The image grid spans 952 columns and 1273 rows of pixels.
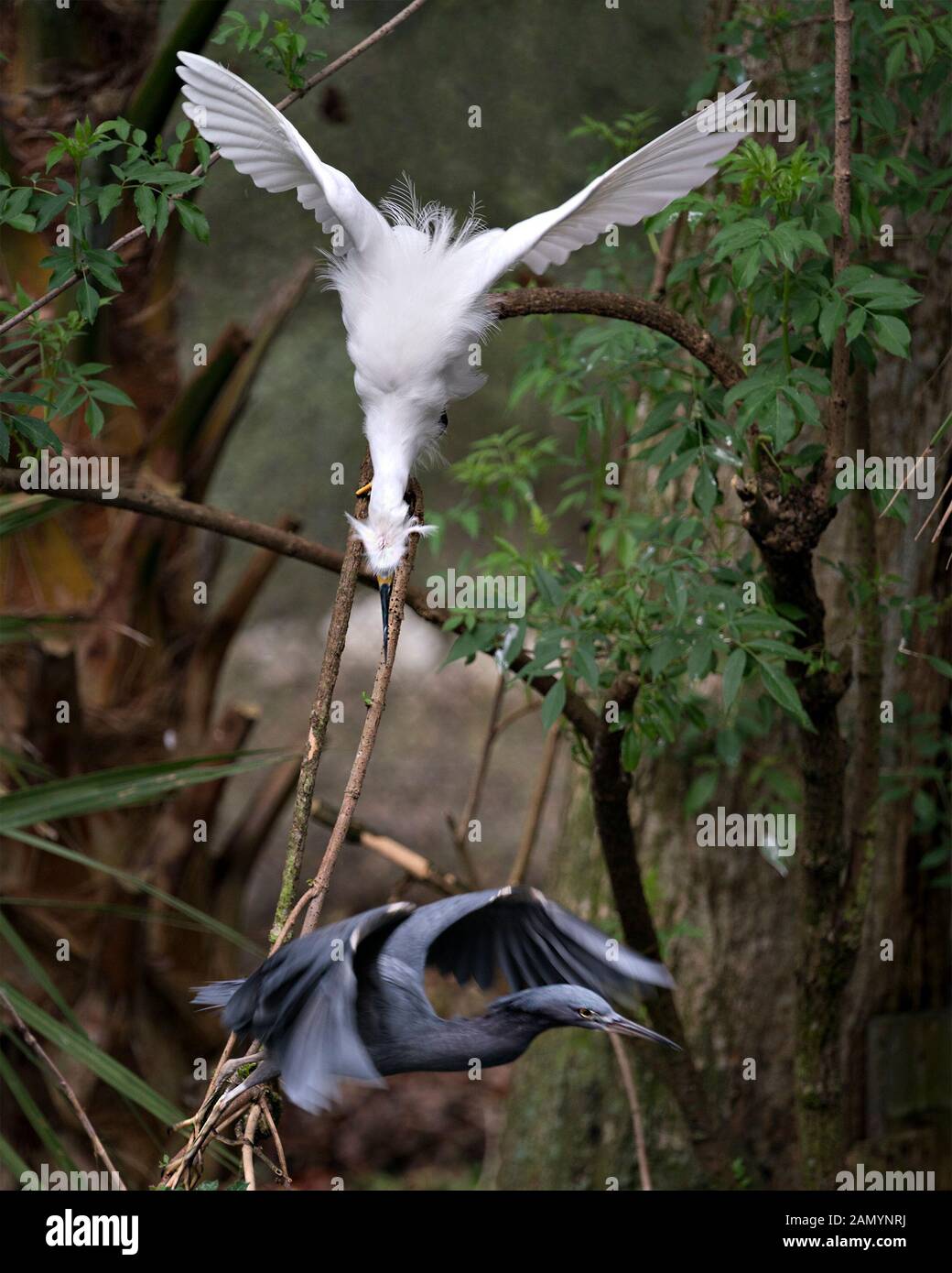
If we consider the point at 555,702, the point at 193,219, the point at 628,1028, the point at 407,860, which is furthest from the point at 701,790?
the point at 193,219

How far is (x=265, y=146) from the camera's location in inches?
46.9

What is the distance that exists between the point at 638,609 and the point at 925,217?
97 cm

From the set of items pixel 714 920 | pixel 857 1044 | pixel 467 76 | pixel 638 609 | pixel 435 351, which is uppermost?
pixel 467 76

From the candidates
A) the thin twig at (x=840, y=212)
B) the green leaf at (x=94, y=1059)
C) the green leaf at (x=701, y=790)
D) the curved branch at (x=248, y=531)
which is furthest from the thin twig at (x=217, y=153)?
the green leaf at (x=701, y=790)

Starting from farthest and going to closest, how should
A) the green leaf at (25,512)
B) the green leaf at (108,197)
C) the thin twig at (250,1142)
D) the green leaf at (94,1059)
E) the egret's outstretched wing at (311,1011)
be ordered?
1. the green leaf at (25,512)
2. the green leaf at (94,1059)
3. the green leaf at (108,197)
4. the thin twig at (250,1142)
5. the egret's outstretched wing at (311,1011)

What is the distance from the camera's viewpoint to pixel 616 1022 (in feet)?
3.09

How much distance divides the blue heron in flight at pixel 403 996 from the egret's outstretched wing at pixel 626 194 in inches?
22.0

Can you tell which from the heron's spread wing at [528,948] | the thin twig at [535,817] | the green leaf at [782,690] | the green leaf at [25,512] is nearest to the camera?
the heron's spread wing at [528,948]

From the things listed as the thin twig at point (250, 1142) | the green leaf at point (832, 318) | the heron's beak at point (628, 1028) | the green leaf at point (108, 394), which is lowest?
the thin twig at point (250, 1142)

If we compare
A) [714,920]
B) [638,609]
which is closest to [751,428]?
[638,609]

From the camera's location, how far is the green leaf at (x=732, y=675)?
129 centimetres

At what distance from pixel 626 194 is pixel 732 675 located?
1.61ft

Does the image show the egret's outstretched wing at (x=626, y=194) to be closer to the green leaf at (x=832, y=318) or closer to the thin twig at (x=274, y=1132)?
the green leaf at (x=832, y=318)
